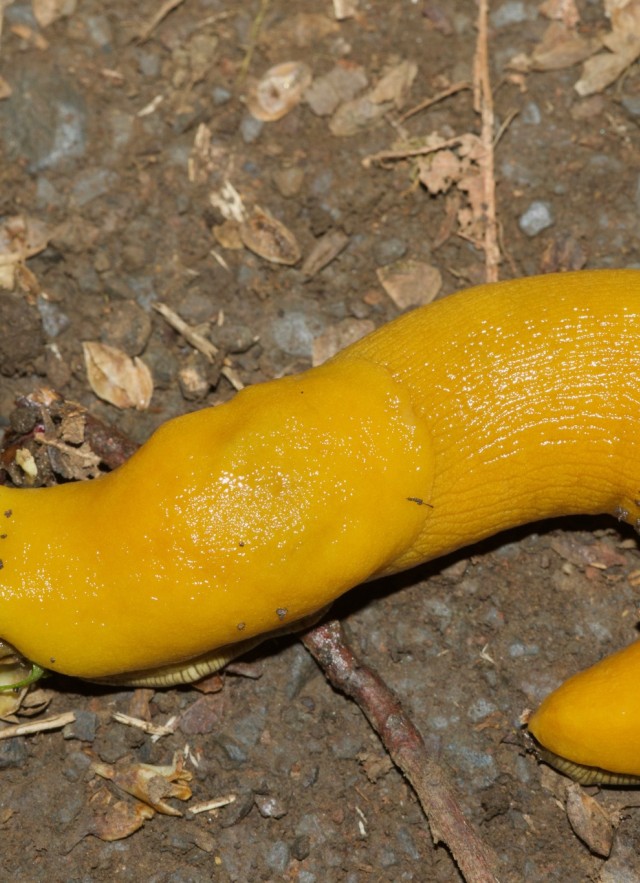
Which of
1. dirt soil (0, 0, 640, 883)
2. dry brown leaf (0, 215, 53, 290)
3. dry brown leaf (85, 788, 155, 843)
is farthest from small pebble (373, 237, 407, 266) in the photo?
dry brown leaf (85, 788, 155, 843)

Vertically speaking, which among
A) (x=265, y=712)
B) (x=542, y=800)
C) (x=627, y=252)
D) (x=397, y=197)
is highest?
(x=397, y=197)

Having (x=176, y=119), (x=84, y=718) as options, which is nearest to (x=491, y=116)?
(x=176, y=119)

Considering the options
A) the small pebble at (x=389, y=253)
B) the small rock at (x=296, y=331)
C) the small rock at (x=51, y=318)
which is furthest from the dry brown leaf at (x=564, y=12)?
the small rock at (x=51, y=318)

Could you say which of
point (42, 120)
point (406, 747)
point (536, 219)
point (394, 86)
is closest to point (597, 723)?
point (406, 747)

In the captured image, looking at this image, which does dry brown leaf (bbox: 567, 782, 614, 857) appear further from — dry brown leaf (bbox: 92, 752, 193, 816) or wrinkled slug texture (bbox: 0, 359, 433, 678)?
dry brown leaf (bbox: 92, 752, 193, 816)

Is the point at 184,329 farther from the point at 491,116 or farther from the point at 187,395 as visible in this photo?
the point at 491,116

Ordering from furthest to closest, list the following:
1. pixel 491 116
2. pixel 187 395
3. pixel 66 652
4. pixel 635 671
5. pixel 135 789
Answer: pixel 491 116, pixel 187 395, pixel 135 789, pixel 635 671, pixel 66 652

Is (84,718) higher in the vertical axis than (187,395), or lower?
lower
